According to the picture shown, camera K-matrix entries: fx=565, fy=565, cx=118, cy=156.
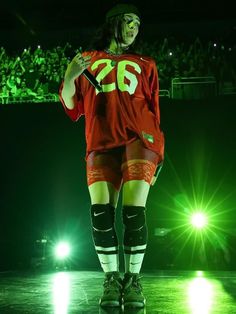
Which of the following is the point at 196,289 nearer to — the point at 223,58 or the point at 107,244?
the point at 107,244

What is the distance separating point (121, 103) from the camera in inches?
103

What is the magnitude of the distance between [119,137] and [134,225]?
41 cm

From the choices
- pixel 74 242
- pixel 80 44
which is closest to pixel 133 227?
pixel 74 242

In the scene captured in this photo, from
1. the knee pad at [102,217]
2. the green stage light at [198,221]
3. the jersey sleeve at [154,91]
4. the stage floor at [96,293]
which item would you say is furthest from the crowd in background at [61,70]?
the knee pad at [102,217]

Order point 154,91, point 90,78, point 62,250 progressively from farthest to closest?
1. point 62,250
2. point 154,91
3. point 90,78

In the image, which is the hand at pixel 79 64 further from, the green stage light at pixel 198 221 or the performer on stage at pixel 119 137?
the green stage light at pixel 198 221

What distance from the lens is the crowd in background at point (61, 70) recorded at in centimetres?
720

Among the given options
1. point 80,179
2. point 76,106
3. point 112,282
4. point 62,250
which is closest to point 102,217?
point 112,282

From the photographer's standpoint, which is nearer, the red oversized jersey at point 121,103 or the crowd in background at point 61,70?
the red oversized jersey at point 121,103

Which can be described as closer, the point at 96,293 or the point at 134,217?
the point at 134,217

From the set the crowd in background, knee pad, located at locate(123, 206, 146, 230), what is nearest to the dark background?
the crowd in background

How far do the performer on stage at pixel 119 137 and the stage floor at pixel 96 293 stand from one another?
16 centimetres

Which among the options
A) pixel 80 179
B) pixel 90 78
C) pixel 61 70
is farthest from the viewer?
pixel 61 70

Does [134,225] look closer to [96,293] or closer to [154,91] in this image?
[96,293]
